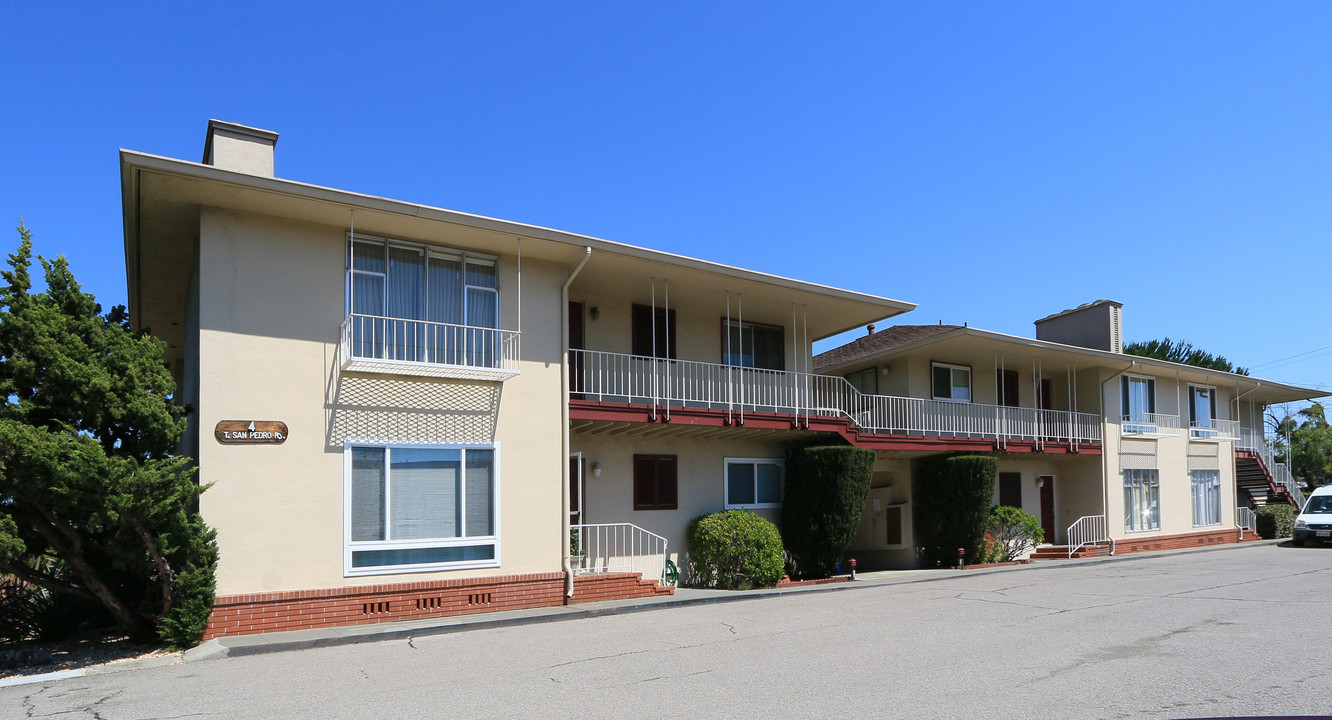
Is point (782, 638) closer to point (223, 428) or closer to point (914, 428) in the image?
point (223, 428)

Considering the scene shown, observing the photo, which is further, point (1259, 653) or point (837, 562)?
point (837, 562)

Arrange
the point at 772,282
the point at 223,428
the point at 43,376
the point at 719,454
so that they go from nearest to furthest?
1. the point at 43,376
2. the point at 223,428
3. the point at 772,282
4. the point at 719,454

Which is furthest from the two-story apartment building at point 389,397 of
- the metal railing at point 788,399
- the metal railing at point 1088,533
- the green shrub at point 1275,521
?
the green shrub at point 1275,521

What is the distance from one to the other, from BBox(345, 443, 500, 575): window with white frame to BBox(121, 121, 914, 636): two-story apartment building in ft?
0.09

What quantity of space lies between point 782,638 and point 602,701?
3848 mm

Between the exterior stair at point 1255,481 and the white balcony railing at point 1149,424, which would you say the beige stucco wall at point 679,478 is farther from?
the exterior stair at point 1255,481

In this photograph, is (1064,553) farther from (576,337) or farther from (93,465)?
(93,465)

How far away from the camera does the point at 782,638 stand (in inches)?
445

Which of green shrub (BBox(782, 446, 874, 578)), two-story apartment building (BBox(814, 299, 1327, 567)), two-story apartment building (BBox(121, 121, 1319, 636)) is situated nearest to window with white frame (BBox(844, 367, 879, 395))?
two-story apartment building (BBox(814, 299, 1327, 567))

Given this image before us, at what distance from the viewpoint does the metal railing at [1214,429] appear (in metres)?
29.5

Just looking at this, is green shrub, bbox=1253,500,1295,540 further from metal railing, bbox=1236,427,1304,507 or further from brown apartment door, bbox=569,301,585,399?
brown apartment door, bbox=569,301,585,399

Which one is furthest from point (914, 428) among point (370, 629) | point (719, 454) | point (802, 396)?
point (370, 629)

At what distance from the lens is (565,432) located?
14.9 metres

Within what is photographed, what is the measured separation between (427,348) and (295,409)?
216cm
